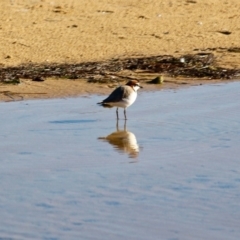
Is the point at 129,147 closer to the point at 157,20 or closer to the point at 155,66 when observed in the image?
the point at 155,66

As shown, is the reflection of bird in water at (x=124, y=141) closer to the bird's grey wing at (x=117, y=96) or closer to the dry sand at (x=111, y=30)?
the bird's grey wing at (x=117, y=96)

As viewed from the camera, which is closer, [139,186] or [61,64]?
[139,186]

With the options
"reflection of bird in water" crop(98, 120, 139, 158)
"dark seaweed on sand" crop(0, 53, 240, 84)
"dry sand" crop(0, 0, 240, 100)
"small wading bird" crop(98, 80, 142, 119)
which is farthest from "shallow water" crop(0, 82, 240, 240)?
"dry sand" crop(0, 0, 240, 100)

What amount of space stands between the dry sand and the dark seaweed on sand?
0.96ft

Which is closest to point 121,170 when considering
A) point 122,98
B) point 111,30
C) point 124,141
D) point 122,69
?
point 124,141

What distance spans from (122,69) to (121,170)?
5.49 meters

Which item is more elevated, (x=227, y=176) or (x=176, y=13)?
(x=176, y=13)

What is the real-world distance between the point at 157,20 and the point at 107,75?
3.48 metres

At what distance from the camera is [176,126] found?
980 centimetres

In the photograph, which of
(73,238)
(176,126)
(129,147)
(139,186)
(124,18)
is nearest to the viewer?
(73,238)

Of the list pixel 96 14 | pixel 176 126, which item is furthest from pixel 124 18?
pixel 176 126

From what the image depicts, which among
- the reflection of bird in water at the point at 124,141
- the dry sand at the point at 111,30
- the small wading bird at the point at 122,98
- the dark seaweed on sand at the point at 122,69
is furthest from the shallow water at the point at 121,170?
the dry sand at the point at 111,30

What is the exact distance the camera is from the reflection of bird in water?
8755 mm

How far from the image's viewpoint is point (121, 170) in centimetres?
796
